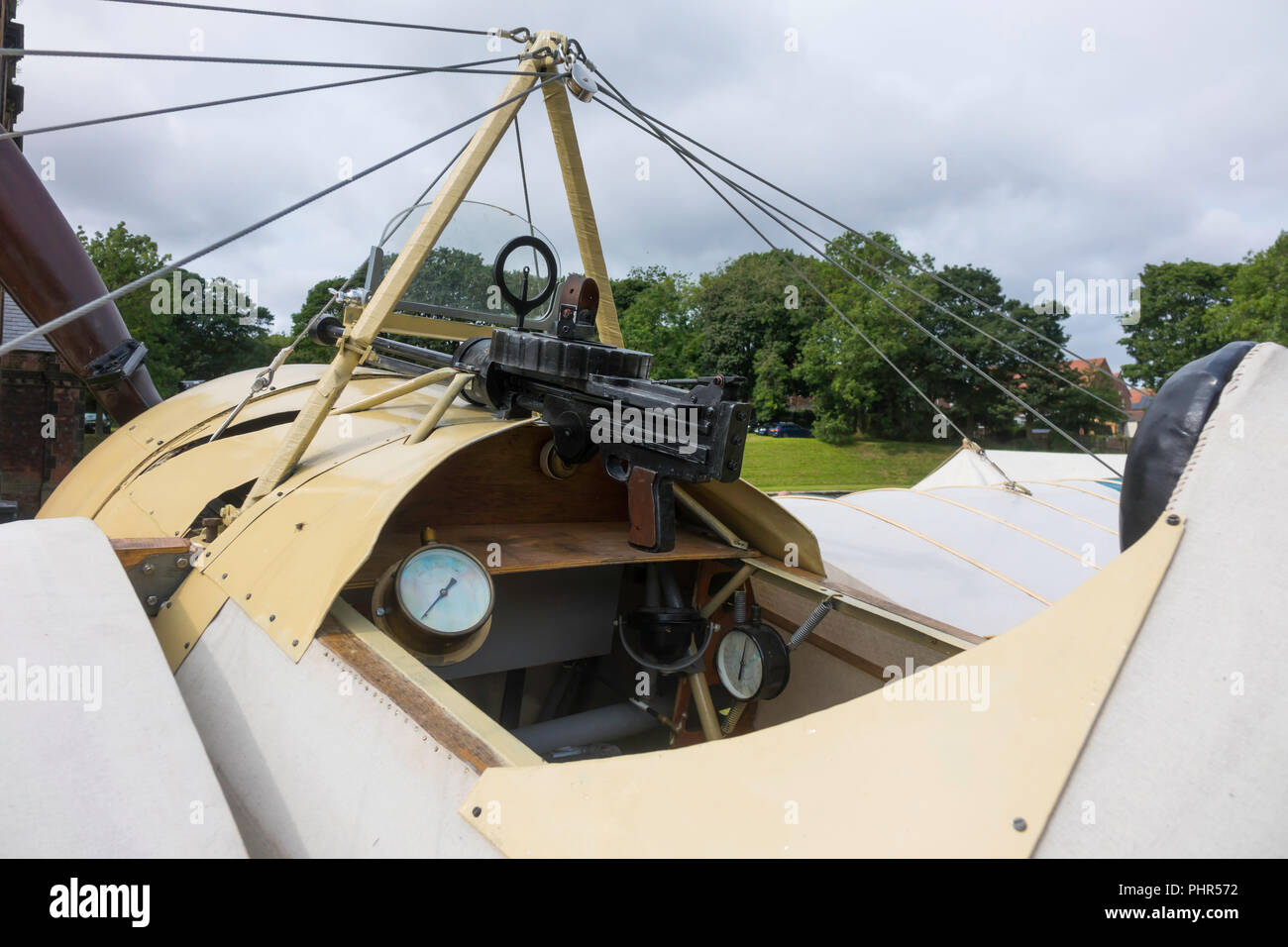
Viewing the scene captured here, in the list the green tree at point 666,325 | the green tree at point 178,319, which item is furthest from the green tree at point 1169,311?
the green tree at point 178,319

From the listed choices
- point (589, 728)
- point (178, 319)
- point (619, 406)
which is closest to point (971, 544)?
point (589, 728)

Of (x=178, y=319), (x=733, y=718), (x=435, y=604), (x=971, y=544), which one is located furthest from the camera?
(x=178, y=319)

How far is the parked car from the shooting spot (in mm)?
47312

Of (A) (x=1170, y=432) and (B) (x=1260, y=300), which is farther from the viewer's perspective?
(B) (x=1260, y=300)

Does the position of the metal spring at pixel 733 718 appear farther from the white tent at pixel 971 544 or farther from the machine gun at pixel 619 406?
the white tent at pixel 971 544

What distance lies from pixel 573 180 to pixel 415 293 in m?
1.21

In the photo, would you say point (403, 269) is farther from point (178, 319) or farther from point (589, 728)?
point (178, 319)

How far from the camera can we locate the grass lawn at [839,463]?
2997 centimetres

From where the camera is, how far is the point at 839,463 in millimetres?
35281

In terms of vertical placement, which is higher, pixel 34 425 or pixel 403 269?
pixel 403 269

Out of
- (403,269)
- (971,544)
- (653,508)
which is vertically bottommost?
(971,544)

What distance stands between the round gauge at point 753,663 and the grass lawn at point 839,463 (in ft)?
77.0

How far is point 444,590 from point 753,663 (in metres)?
1.41

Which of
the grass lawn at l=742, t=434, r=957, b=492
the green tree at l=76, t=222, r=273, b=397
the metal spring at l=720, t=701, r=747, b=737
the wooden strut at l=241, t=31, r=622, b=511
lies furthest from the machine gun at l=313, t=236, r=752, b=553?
the grass lawn at l=742, t=434, r=957, b=492
